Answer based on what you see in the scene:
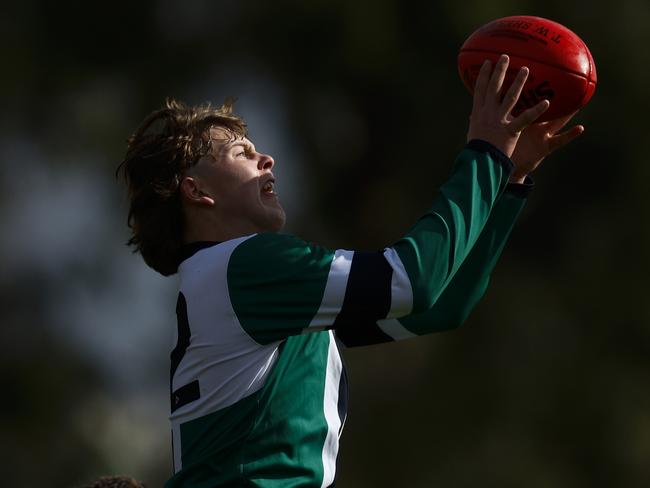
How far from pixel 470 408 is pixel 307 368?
10836 mm

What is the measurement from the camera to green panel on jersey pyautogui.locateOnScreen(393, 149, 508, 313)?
15.5 ft

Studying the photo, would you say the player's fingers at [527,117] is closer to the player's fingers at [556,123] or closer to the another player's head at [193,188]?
the player's fingers at [556,123]

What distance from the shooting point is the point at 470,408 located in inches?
618

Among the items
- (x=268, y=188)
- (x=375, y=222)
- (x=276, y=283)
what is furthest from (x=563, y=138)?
(x=375, y=222)

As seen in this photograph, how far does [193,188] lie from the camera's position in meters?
5.41

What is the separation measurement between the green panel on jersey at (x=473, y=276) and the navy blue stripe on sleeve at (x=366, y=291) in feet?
2.37

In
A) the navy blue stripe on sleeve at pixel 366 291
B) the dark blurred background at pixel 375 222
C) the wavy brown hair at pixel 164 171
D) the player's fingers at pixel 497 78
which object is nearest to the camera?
the navy blue stripe on sleeve at pixel 366 291

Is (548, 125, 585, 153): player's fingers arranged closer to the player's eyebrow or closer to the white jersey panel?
the player's eyebrow

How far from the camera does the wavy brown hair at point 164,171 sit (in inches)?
214

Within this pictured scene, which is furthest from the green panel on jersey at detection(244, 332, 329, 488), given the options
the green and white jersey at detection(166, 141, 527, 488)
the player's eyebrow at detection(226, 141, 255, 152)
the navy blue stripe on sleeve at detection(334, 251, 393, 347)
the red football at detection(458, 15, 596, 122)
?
the red football at detection(458, 15, 596, 122)

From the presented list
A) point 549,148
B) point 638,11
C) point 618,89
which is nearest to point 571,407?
point 618,89

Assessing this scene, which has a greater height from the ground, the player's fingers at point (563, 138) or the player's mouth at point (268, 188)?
the player's fingers at point (563, 138)

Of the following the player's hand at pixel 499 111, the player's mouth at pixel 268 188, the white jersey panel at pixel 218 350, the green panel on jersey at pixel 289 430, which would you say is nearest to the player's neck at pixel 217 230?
the player's mouth at pixel 268 188

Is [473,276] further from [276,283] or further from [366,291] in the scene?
[276,283]
